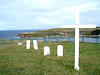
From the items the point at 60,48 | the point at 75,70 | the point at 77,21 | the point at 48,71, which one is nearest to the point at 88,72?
the point at 75,70

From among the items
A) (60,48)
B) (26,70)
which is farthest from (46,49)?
(26,70)

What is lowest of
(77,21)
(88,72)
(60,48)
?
(88,72)

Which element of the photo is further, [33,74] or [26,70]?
[26,70]

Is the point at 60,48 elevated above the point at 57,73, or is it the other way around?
the point at 60,48

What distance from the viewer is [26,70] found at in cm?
570

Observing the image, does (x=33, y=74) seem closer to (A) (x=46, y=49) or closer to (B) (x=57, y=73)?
(B) (x=57, y=73)

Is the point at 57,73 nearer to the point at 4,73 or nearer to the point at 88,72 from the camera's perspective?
the point at 88,72

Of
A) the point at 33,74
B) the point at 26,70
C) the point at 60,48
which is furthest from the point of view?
the point at 60,48

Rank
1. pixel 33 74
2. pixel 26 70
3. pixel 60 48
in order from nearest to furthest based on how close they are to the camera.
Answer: pixel 33 74 → pixel 26 70 → pixel 60 48

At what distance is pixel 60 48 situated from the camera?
934 centimetres

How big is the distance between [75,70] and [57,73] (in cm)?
90

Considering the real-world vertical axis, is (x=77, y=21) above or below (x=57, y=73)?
above

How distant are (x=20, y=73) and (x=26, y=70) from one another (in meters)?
0.38

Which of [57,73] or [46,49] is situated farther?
[46,49]
